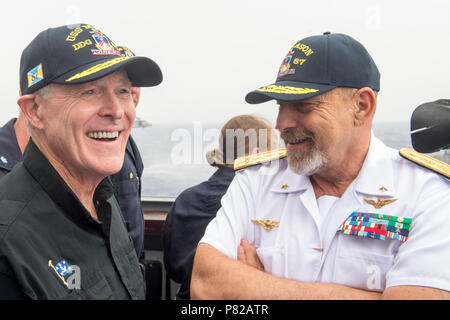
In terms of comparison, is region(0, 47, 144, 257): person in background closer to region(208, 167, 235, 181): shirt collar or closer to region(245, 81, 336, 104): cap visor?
region(208, 167, 235, 181): shirt collar

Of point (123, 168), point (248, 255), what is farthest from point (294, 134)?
point (123, 168)

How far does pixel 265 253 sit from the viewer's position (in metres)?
1.40

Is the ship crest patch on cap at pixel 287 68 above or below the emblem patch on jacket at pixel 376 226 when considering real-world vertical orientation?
above

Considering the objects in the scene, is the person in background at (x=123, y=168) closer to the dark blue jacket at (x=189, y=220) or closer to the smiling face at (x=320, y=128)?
the dark blue jacket at (x=189, y=220)

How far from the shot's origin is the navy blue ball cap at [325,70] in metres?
1.38

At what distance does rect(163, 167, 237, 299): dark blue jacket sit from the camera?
90.0 inches

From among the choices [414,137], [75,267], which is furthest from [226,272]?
[414,137]

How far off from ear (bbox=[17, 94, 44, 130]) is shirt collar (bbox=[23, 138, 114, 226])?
0.08 metres

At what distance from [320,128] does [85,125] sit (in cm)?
78

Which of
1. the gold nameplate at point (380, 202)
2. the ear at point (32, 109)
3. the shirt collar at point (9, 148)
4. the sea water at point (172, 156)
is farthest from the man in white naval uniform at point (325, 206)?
→ the sea water at point (172, 156)

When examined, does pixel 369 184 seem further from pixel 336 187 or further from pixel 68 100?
pixel 68 100

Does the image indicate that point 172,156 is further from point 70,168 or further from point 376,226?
point 376,226

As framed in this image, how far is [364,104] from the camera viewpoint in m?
1.41

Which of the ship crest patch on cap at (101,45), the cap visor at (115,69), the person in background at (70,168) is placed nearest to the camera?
the person in background at (70,168)
